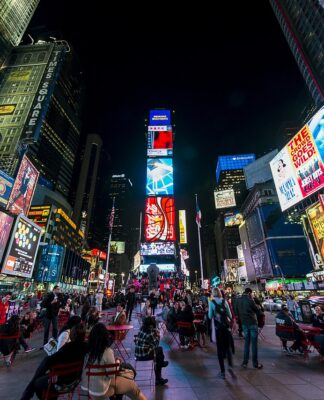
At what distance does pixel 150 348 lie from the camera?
206 inches

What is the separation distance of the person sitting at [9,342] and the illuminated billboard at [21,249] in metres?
17.9

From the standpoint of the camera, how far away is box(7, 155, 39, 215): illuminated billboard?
26.4 m

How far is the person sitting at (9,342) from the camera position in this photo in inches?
271

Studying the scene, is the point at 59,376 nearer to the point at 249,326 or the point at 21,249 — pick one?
the point at 249,326

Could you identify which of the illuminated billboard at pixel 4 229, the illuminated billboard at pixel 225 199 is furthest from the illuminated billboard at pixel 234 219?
Result: the illuminated billboard at pixel 4 229

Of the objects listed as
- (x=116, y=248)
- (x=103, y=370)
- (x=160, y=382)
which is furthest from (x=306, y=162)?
(x=116, y=248)

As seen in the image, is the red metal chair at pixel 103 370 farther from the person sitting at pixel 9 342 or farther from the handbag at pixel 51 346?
the person sitting at pixel 9 342

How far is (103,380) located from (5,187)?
92.7ft

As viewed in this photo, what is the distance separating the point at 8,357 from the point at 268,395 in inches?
300

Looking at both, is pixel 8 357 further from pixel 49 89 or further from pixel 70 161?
pixel 70 161

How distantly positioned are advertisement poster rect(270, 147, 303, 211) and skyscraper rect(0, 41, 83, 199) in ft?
107

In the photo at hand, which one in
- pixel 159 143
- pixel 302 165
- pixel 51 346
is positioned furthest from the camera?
pixel 159 143

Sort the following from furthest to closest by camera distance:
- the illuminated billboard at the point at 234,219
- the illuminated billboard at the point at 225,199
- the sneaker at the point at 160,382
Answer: the illuminated billboard at the point at 234,219 → the illuminated billboard at the point at 225,199 → the sneaker at the point at 160,382

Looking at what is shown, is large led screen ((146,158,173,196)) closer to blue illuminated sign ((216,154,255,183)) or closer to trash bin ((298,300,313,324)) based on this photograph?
trash bin ((298,300,313,324))
